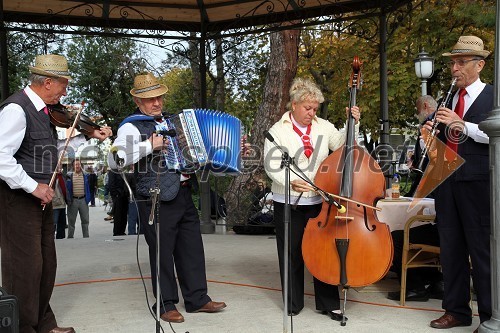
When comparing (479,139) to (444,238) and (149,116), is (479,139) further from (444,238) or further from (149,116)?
(149,116)

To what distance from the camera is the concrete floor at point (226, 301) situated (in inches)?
193

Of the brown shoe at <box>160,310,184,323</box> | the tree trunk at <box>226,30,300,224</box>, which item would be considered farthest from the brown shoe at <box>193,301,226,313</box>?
the tree trunk at <box>226,30,300,224</box>

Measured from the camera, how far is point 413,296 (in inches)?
221

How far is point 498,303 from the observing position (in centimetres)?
398

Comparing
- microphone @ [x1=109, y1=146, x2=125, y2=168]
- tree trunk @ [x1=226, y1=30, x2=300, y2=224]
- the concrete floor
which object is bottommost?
the concrete floor

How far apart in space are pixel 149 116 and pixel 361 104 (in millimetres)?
14380

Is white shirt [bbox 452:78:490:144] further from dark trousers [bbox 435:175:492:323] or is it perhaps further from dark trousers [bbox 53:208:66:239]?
dark trousers [bbox 53:208:66:239]

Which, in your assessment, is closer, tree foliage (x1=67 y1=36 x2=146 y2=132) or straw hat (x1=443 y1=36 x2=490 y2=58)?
straw hat (x1=443 y1=36 x2=490 y2=58)

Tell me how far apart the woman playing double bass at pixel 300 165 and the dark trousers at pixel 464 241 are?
2.92 ft

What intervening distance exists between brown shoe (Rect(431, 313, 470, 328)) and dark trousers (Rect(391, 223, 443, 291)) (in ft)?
2.93

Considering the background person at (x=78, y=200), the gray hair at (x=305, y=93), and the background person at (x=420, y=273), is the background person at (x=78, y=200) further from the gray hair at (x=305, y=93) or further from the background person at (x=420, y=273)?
the gray hair at (x=305, y=93)

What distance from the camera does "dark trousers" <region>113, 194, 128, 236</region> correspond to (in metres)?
11.9

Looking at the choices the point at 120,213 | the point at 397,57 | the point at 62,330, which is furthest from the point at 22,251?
the point at 397,57

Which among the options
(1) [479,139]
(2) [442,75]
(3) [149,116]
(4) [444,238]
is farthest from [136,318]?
(2) [442,75]
